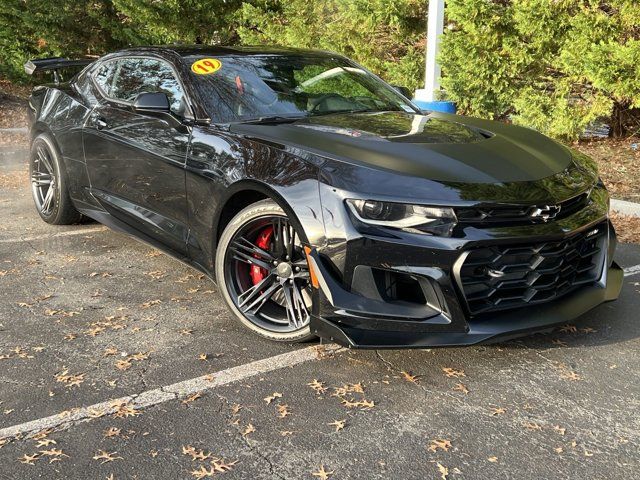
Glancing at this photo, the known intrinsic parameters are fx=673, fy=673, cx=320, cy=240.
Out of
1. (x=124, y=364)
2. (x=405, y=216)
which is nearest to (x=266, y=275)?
(x=124, y=364)

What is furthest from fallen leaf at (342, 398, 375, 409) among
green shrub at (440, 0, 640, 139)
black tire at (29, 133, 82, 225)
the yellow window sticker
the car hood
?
green shrub at (440, 0, 640, 139)

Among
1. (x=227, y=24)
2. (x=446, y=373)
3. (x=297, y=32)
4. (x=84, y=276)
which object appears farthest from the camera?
(x=227, y=24)

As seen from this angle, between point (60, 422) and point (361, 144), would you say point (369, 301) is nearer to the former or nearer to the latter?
point (361, 144)

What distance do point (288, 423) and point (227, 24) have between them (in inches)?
469

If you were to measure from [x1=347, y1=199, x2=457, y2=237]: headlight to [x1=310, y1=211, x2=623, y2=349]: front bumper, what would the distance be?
0.25ft

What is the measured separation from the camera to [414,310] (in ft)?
9.92

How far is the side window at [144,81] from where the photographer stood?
4.25m

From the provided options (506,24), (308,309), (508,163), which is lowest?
(308,309)

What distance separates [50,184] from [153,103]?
2205mm

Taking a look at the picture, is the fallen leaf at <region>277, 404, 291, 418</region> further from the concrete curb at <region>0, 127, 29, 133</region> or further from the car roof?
the concrete curb at <region>0, 127, 29, 133</region>

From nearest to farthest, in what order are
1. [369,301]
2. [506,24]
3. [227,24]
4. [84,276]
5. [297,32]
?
1. [369,301]
2. [84,276]
3. [506,24]
4. [297,32]
5. [227,24]

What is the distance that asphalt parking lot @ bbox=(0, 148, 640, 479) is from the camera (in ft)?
8.40

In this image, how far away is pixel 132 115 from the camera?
4.47 meters

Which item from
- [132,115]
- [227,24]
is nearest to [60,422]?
[132,115]
